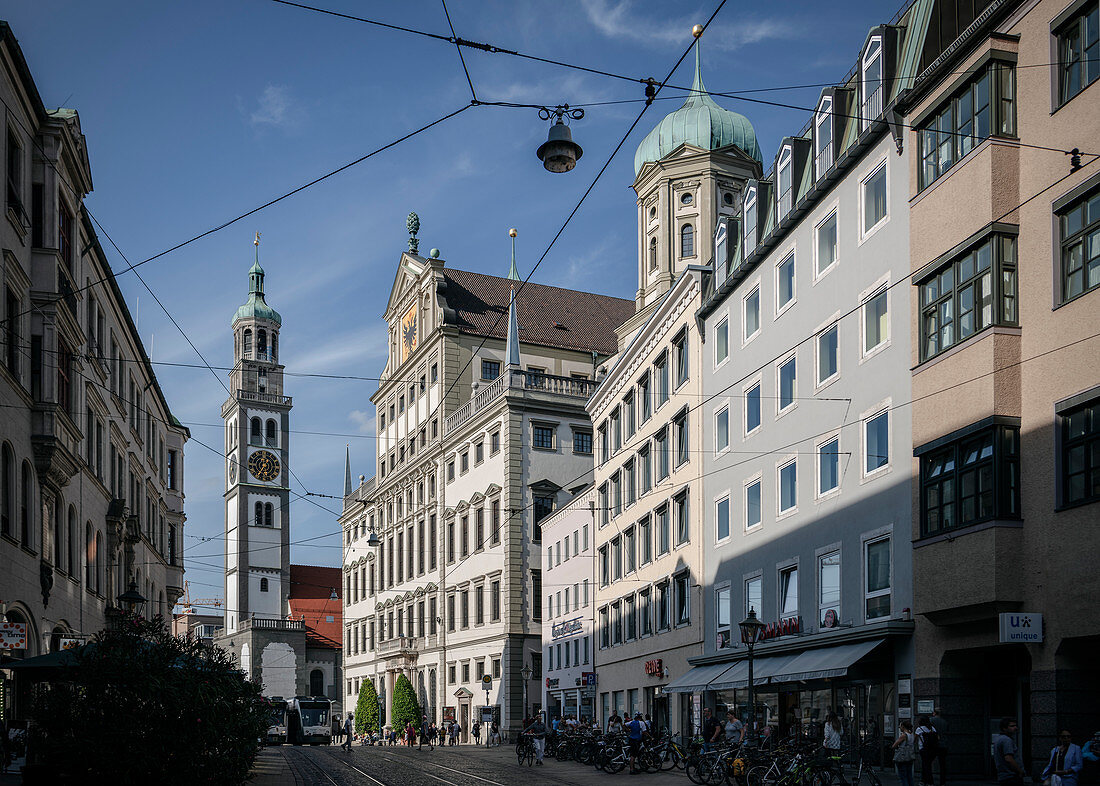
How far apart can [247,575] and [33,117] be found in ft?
295

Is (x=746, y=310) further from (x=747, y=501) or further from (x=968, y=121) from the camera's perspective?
(x=968, y=121)

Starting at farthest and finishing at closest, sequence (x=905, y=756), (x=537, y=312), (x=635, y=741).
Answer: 1. (x=537, y=312)
2. (x=635, y=741)
3. (x=905, y=756)

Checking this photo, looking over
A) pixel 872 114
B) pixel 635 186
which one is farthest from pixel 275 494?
pixel 872 114

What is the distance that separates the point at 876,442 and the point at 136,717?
1745 centimetres

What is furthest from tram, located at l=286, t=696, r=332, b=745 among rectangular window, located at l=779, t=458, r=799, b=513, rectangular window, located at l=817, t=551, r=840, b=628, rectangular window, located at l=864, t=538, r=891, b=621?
rectangular window, located at l=864, t=538, r=891, b=621

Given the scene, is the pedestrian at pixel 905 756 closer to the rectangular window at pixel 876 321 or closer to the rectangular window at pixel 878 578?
the rectangular window at pixel 878 578

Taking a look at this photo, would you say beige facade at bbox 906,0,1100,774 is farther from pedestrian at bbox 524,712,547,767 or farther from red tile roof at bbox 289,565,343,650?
red tile roof at bbox 289,565,343,650

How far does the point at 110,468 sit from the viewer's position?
47250 millimetres

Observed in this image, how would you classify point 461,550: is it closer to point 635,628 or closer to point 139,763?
point 635,628

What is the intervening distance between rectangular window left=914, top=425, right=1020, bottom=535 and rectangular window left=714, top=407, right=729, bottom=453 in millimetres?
13854

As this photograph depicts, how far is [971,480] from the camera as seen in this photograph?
2455 cm

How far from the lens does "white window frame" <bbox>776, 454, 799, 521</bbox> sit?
34.4 metres

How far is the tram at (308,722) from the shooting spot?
80.9 metres

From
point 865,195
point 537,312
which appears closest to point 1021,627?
point 865,195
